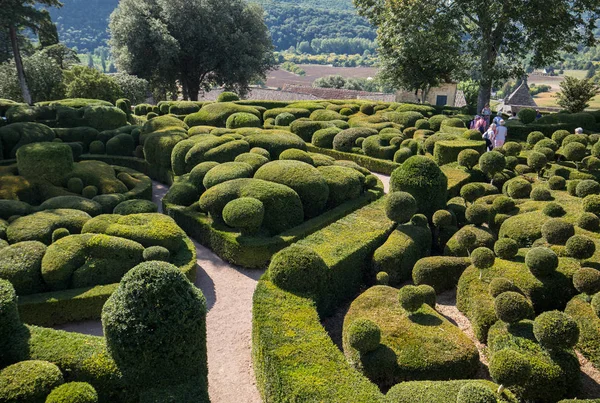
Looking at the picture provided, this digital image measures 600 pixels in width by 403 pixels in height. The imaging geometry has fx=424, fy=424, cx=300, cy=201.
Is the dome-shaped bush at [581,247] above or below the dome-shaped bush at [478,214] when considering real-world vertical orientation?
above

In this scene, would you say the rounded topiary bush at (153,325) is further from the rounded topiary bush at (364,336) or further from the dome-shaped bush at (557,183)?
Result: the dome-shaped bush at (557,183)

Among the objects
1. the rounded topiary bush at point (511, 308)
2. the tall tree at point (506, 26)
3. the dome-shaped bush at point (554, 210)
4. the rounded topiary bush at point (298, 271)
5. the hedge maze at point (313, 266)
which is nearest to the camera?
the hedge maze at point (313, 266)

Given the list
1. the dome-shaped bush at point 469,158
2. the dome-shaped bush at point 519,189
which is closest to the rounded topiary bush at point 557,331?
the dome-shaped bush at point 519,189

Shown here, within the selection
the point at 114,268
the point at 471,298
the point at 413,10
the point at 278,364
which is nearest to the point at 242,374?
the point at 278,364

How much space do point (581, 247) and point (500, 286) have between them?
2235mm

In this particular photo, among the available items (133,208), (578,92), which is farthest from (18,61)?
(578,92)

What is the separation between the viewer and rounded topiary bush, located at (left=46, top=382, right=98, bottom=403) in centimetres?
603

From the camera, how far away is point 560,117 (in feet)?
73.2

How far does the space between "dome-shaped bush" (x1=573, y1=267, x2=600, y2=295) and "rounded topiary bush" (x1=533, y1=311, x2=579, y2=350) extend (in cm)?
180

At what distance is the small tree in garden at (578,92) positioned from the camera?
2586cm

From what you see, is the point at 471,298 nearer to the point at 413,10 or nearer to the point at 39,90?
the point at 413,10

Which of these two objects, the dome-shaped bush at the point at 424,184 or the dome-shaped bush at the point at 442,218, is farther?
the dome-shaped bush at the point at 424,184

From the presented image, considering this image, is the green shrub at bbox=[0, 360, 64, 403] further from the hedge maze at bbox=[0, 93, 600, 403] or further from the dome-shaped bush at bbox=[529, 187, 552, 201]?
the dome-shaped bush at bbox=[529, 187, 552, 201]

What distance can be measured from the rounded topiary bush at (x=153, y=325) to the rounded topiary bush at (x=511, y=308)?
551cm
